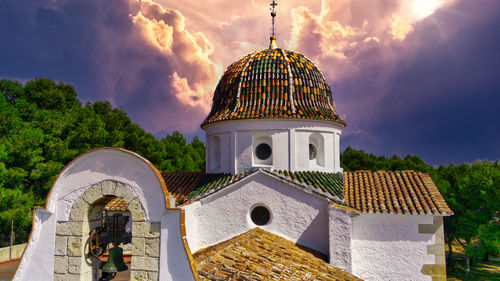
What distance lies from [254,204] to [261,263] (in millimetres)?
2760

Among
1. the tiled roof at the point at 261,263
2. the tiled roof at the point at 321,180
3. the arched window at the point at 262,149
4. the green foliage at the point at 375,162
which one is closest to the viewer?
the tiled roof at the point at 261,263

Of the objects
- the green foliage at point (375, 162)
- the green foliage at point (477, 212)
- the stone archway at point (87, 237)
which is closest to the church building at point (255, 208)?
the stone archway at point (87, 237)

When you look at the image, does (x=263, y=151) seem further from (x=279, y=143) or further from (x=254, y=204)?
(x=254, y=204)

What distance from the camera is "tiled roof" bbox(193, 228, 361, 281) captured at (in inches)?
287

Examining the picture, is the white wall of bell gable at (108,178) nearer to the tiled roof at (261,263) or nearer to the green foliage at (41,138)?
the tiled roof at (261,263)

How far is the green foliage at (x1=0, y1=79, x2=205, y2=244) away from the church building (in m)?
9.32

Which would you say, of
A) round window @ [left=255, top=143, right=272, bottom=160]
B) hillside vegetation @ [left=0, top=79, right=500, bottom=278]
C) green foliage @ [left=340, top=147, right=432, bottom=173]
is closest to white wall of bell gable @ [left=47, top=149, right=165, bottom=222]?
round window @ [left=255, top=143, right=272, bottom=160]

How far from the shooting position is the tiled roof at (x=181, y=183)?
13.1 m

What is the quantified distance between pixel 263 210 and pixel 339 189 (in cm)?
265

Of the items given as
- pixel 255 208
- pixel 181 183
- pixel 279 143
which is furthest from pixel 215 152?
pixel 255 208

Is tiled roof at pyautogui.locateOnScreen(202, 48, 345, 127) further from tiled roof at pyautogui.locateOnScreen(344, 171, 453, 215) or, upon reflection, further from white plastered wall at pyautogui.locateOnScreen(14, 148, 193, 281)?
white plastered wall at pyautogui.locateOnScreen(14, 148, 193, 281)

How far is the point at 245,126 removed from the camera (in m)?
12.5

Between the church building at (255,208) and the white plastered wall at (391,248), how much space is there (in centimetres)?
3

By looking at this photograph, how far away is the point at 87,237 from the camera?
590 cm
